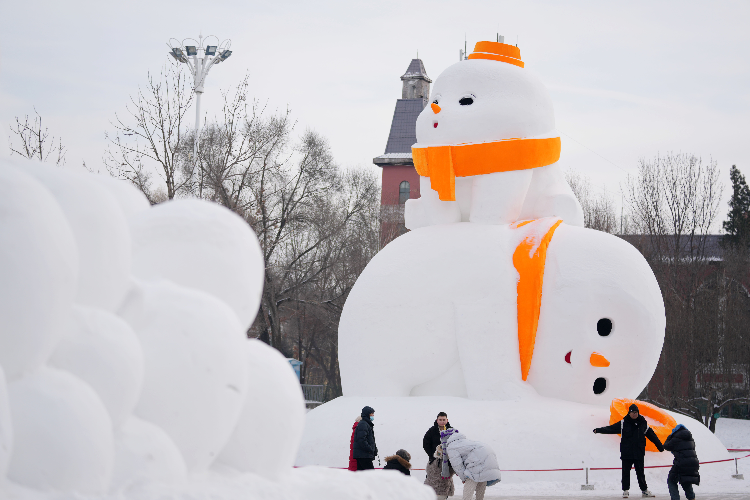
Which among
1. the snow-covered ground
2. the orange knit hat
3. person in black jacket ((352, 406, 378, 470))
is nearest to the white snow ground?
person in black jacket ((352, 406, 378, 470))

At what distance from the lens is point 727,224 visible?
122ft

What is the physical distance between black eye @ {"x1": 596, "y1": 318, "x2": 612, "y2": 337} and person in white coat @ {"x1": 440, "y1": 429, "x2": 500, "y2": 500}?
13.1 ft

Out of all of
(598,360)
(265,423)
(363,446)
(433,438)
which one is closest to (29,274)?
(265,423)

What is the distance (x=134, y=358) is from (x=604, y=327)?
9.32 meters

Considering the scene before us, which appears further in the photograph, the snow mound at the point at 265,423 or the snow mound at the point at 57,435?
the snow mound at the point at 265,423

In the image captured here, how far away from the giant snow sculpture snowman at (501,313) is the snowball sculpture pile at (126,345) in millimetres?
7447

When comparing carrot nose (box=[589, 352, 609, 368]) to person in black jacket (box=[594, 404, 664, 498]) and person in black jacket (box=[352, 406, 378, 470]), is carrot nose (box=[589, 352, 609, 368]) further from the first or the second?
person in black jacket (box=[352, 406, 378, 470])

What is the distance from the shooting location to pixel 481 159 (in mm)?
12414

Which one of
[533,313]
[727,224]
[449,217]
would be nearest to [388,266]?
[449,217]

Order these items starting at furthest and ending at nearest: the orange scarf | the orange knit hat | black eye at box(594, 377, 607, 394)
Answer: the orange knit hat
the orange scarf
black eye at box(594, 377, 607, 394)

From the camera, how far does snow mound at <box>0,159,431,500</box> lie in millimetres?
2939

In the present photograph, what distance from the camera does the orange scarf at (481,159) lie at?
40.5ft

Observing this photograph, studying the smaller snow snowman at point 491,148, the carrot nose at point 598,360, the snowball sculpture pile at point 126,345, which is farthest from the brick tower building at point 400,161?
the snowball sculpture pile at point 126,345

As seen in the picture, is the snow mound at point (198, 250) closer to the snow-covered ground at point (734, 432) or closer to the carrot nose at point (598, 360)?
the carrot nose at point (598, 360)
